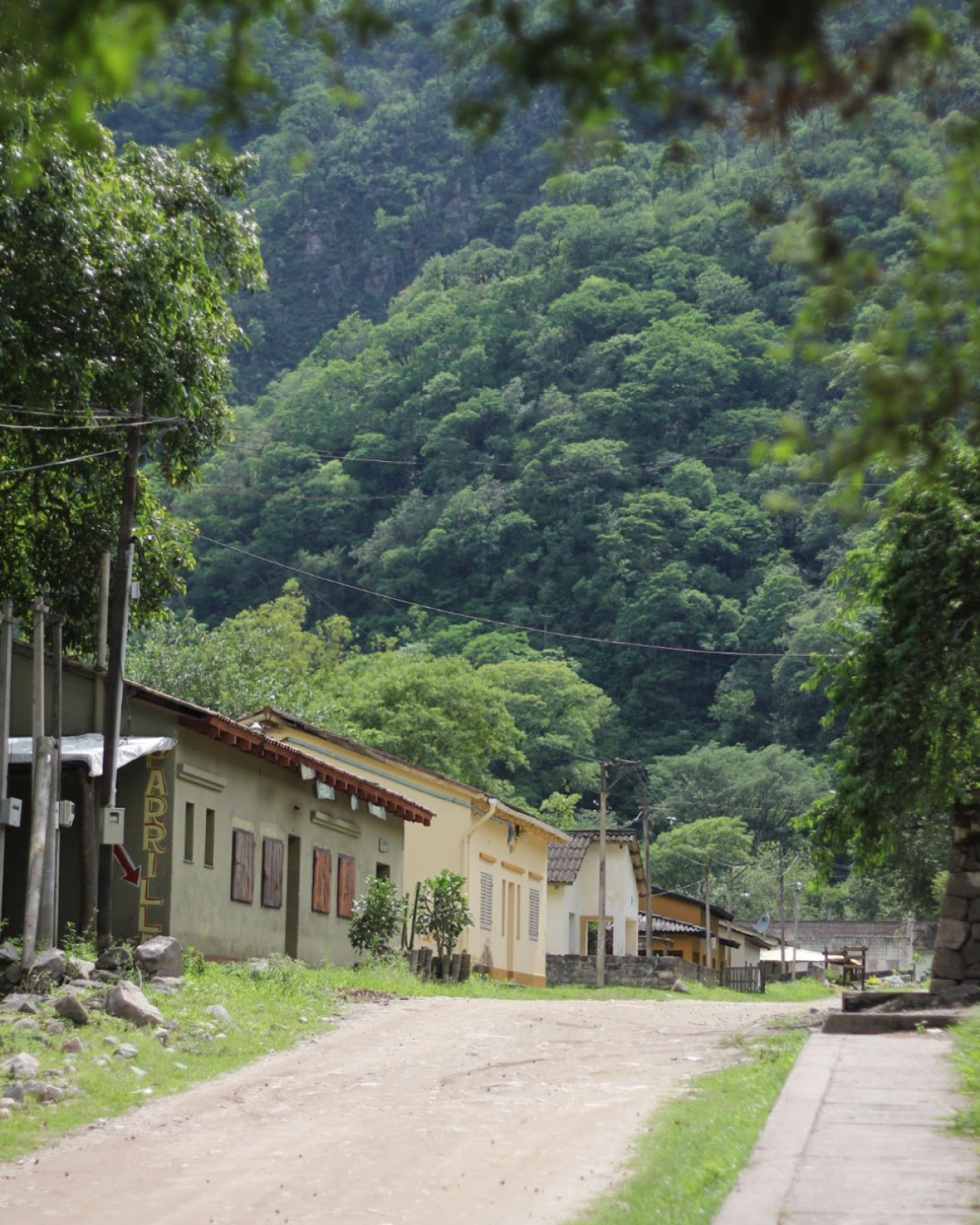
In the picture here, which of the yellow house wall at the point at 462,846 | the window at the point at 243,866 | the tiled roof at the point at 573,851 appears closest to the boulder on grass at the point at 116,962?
the window at the point at 243,866

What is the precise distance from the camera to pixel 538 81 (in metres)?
4.00

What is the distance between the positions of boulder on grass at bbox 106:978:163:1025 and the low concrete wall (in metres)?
26.1

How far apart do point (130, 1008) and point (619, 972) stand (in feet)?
91.3

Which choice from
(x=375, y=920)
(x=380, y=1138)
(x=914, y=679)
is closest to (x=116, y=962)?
(x=380, y=1138)

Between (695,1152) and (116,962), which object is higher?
(116,962)

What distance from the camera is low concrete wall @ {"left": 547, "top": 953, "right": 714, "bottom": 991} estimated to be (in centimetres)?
4072

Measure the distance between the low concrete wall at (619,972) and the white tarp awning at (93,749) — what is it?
22.5 metres

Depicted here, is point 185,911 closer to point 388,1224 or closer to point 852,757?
point 852,757

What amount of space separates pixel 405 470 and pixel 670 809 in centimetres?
2839

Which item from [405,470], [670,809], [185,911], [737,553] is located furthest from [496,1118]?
[405,470]

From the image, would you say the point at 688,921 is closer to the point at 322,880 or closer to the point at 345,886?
the point at 345,886

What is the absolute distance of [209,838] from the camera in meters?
21.3

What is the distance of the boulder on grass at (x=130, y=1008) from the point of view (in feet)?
47.4

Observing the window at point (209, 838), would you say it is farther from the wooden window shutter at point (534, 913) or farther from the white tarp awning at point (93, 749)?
the wooden window shutter at point (534, 913)
